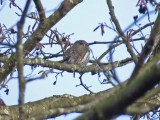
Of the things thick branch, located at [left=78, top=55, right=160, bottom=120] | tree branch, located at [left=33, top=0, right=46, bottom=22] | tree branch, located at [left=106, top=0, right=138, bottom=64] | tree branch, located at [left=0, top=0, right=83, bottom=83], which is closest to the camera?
thick branch, located at [left=78, top=55, right=160, bottom=120]

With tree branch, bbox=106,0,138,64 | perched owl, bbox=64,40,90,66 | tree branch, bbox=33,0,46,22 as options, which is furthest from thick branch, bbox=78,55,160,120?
perched owl, bbox=64,40,90,66

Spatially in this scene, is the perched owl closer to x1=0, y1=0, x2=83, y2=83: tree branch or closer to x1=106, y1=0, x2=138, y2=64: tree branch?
x1=0, y1=0, x2=83, y2=83: tree branch

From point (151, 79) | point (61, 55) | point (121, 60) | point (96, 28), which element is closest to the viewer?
point (151, 79)

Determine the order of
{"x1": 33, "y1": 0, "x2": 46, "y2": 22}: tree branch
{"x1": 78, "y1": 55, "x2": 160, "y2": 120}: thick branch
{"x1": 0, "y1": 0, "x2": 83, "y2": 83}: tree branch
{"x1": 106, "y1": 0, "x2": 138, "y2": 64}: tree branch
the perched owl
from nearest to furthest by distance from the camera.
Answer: {"x1": 78, "y1": 55, "x2": 160, "y2": 120}: thick branch, {"x1": 106, "y1": 0, "x2": 138, "y2": 64}: tree branch, {"x1": 33, "y1": 0, "x2": 46, "y2": 22}: tree branch, {"x1": 0, "y1": 0, "x2": 83, "y2": 83}: tree branch, the perched owl

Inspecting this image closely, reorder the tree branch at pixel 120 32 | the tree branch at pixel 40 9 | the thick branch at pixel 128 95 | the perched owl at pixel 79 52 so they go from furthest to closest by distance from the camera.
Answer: the perched owl at pixel 79 52
the tree branch at pixel 40 9
the tree branch at pixel 120 32
the thick branch at pixel 128 95

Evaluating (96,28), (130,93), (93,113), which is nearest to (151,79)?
(130,93)

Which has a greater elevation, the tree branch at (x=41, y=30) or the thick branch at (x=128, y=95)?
the tree branch at (x=41, y=30)

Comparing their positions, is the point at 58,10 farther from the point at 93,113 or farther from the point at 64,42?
the point at 93,113

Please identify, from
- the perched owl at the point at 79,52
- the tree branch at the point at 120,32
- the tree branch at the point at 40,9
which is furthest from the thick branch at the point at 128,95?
the perched owl at the point at 79,52

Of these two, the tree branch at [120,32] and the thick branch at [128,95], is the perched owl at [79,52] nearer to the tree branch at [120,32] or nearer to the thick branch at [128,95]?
the tree branch at [120,32]

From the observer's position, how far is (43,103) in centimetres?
555

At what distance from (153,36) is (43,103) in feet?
10.6

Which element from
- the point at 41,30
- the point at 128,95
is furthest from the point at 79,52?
the point at 128,95

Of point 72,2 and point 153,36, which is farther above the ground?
point 72,2
